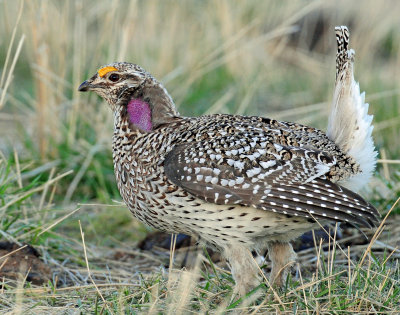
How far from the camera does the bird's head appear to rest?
186 inches

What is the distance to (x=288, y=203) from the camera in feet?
12.9

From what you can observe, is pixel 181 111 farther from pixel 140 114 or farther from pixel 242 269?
pixel 242 269

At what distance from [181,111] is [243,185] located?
12.6 ft

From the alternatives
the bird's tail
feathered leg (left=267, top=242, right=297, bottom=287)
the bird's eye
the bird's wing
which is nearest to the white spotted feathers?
the bird's wing

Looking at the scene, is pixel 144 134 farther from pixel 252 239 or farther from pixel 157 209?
pixel 252 239

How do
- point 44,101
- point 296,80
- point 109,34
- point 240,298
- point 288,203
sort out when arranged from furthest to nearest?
point 296,80 < point 109,34 < point 44,101 < point 288,203 < point 240,298

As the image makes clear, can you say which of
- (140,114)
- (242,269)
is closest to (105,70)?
(140,114)

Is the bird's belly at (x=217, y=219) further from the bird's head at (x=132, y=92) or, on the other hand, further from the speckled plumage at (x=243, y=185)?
the bird's head at (x=132, y=92)

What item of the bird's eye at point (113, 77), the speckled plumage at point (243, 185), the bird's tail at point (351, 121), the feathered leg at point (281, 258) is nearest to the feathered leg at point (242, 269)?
the speckled plumage at point (243, 185)

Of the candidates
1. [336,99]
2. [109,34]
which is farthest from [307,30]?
[336,99]

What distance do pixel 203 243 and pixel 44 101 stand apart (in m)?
3.05

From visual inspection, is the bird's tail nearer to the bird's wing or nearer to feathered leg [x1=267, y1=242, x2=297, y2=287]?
the bird's wing

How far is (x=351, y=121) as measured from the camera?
4.30 metres

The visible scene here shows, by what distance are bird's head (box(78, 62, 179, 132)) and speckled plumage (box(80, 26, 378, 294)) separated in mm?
272
